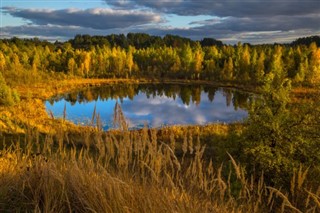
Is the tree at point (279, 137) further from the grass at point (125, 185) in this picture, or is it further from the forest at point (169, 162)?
the grass at point (125, 185)

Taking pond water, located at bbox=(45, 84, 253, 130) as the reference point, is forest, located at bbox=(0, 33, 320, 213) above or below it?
above

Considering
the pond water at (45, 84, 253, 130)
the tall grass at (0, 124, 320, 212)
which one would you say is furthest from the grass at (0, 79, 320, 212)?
the pond water at (45, 84, 253, 130)

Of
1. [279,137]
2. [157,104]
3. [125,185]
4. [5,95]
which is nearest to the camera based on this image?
[125,185]

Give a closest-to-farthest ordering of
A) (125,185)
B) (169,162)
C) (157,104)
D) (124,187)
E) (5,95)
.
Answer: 1. (125,185)
2. (124,187)
3. (169,162)
4. (5,95)
5. (157,104)

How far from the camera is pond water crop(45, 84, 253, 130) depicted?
158 feet

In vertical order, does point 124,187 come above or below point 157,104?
above

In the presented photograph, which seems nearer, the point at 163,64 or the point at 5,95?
the point at 5,95

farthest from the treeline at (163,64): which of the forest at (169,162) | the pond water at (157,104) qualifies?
the forest at (169,162)

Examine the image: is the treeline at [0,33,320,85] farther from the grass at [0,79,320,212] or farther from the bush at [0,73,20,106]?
the grass at [0,79,320,212]

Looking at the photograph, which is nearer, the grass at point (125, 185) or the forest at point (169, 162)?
the grass at point (125, 185)

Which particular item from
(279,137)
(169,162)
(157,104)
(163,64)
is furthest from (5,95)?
(163,64)

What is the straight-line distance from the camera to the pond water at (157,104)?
158 feet

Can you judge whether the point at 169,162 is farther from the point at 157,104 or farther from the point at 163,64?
the point at 163,64

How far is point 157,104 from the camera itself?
2485 inches
